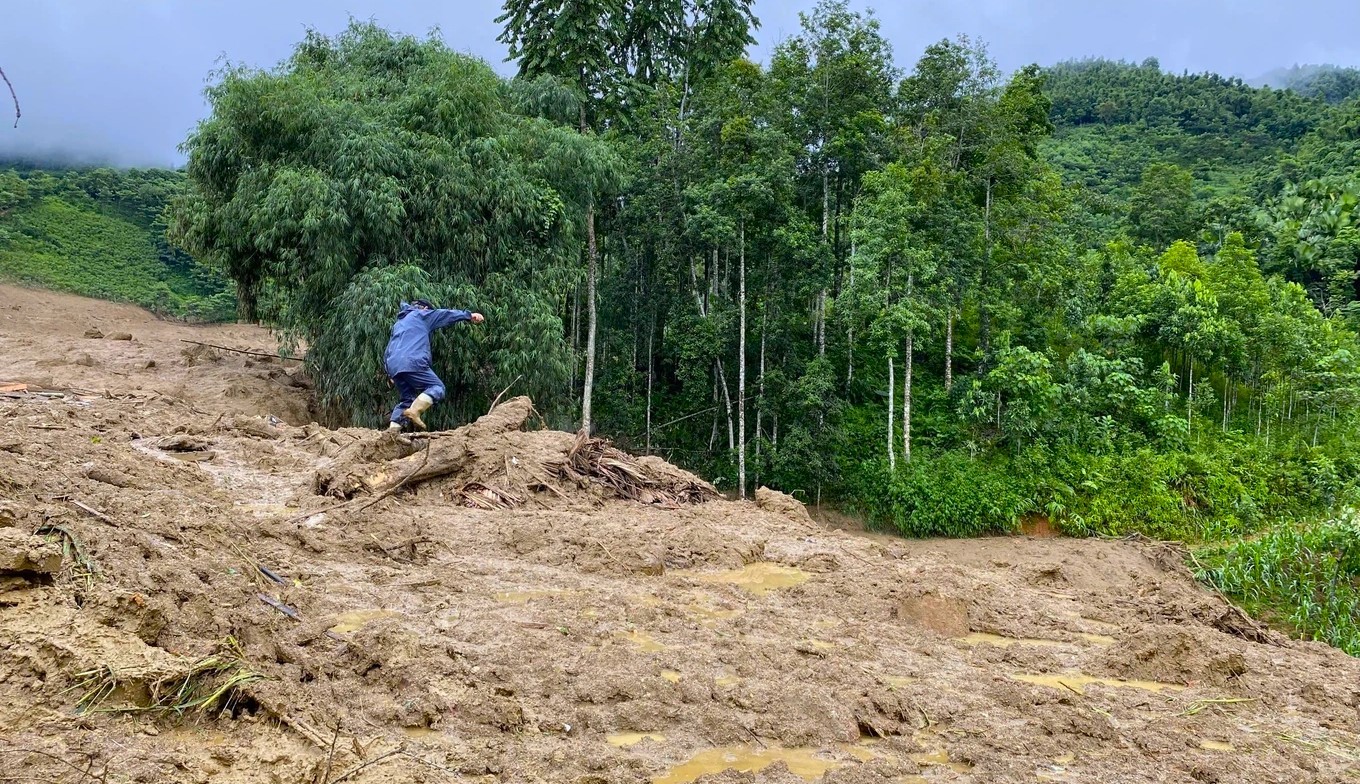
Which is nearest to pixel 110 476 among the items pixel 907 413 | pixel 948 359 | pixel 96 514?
pixel 96 514

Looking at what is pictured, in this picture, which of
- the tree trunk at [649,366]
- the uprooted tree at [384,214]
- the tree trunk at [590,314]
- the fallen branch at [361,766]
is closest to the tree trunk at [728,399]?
the tree trunk at [649,366]

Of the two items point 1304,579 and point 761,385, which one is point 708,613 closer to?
point 1304,579

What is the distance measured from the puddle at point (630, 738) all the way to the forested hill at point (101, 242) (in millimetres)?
25224

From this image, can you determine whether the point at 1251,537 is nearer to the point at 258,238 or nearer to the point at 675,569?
the point at 675,569

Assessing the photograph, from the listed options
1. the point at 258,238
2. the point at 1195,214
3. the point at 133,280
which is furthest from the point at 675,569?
the point at 1195,214

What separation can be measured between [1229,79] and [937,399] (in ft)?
180

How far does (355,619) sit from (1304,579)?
9.65 meters

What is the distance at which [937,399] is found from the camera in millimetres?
18906

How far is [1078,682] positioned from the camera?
482 centimetres

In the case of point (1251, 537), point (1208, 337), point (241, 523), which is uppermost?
point (1208, 337)

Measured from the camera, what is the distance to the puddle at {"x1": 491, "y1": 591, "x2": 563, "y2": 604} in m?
5.13

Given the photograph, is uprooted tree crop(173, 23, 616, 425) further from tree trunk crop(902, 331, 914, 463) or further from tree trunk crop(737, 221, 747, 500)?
tree trunk crop(902, 331, 914, 463)

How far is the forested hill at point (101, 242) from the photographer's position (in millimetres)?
25391

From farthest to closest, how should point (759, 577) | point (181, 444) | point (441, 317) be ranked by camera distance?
1. point (441, 317)
2. point (181, 444)
3. point (759, 577)
